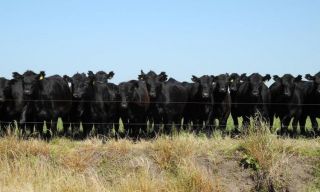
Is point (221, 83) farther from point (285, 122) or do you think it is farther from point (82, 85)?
point (82, 85)

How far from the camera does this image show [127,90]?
1609cm

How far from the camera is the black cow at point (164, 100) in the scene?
16.3 metres

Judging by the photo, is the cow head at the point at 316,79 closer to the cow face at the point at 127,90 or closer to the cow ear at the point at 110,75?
the cow face at the point at 127,90

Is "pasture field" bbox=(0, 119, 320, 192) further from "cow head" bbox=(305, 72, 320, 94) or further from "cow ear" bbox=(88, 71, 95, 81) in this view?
"cow head" bbox=(305, 72, 320, 94)

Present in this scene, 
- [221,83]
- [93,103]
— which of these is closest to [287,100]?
[221,83]

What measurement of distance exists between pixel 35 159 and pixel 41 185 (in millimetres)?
1189

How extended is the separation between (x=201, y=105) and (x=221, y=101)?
779 millimetres

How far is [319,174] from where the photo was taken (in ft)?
34.0

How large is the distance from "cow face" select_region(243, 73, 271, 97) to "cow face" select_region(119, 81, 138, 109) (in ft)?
12.0

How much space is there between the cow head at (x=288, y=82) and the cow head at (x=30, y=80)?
24.0ft

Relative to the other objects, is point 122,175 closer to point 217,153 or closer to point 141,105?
point 217,153

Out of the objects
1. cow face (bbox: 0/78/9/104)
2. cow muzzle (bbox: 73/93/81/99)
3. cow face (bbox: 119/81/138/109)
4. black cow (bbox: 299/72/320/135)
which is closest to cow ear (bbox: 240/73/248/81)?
black cow (bbox: 299/72/320/135)

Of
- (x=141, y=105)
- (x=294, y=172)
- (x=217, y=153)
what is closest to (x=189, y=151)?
(x=217, y=153)

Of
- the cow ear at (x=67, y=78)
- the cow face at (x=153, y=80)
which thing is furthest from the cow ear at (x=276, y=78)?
the cow ear at (x=67, y=78)
